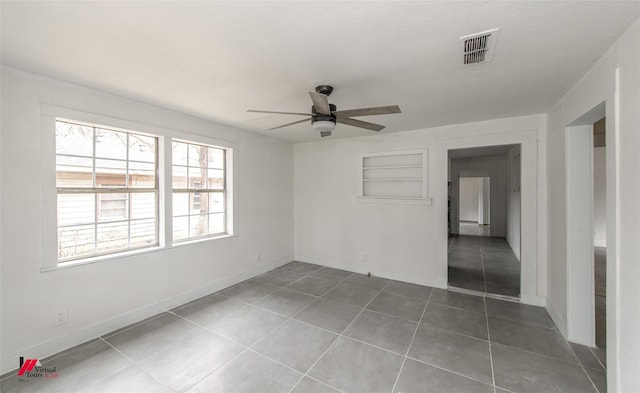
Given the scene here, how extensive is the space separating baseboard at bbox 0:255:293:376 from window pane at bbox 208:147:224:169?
1.81 m

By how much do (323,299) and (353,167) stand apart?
2.44 metres

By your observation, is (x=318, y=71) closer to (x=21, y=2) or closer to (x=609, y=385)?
(x=21, y=2)

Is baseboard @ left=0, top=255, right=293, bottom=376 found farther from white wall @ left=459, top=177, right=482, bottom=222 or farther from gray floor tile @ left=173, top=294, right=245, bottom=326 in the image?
white wall @ left=459, top=177, right=482, bottom=222

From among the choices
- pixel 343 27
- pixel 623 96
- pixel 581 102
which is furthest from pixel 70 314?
pixel 581 102

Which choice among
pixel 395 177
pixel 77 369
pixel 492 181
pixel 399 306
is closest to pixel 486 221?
pixel 492 181

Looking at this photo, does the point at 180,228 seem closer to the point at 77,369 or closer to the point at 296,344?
the point at 77,369

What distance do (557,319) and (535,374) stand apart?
1.14 m

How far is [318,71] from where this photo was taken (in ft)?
6.89

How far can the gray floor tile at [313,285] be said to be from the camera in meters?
3.80

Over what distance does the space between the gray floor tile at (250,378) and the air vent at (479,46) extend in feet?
9.20

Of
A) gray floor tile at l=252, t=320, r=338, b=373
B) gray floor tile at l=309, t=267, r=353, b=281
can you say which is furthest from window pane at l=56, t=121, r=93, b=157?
gray floor tile at l=309, t=267, r=353, b=281

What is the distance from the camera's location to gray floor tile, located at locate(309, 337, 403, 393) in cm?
194

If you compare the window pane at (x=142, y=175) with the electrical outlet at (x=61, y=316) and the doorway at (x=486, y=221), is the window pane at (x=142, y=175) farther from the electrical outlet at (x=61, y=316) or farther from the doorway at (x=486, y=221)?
the doorway at (x=486, y=221)

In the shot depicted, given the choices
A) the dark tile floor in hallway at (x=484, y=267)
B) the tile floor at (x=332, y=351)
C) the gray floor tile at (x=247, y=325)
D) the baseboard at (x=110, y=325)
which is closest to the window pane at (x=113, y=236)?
the baseboard at (x=110, y=325)
